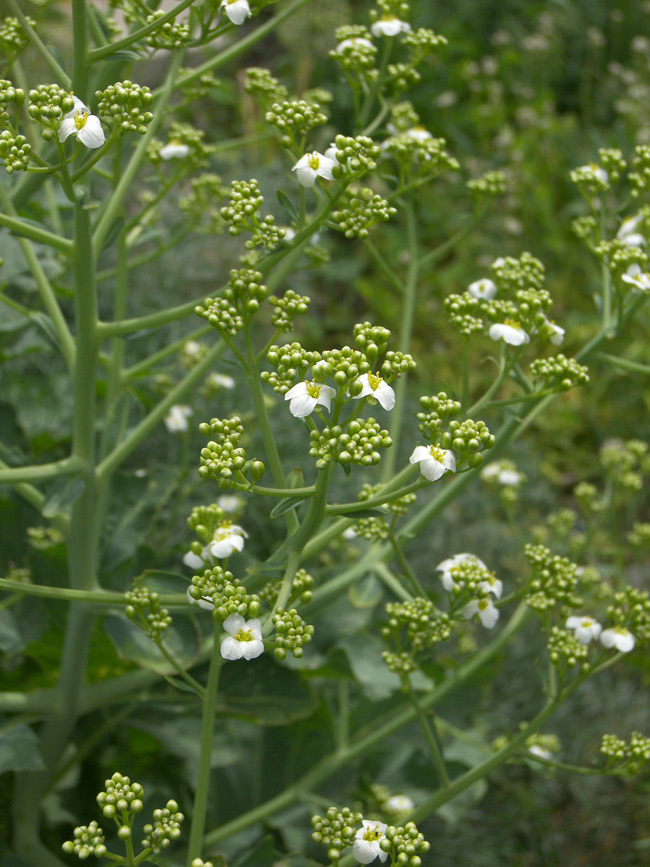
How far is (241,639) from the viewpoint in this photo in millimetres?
1037

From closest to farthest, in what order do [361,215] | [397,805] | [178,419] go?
1. [361,215]
2. [397,805]
3. [178,419]

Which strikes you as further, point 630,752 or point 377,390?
point 630,752

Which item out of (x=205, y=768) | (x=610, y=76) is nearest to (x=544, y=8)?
(x=610, y=76)

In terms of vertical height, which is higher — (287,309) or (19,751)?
(287,309)

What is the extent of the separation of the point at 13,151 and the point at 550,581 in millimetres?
1008

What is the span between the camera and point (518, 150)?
4.29m

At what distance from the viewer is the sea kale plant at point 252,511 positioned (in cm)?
108

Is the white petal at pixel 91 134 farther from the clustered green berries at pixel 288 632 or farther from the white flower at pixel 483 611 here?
the white flower at pixel 483 611

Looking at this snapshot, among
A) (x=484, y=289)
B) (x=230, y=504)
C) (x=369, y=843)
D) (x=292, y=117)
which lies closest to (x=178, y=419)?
(x=230, y=504)

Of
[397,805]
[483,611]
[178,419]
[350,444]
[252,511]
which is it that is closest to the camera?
[350,444]

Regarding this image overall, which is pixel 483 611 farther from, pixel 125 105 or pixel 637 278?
pixel 125 105

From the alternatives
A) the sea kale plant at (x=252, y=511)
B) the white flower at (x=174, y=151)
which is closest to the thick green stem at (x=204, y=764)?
the sea kale plant at (x=252, y=511)

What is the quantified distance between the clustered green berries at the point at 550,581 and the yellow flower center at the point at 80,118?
93cm

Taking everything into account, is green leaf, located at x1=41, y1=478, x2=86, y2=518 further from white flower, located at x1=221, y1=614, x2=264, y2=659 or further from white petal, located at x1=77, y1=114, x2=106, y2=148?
white petal, located at x1=77, y1=114, x2=106, y2=148
